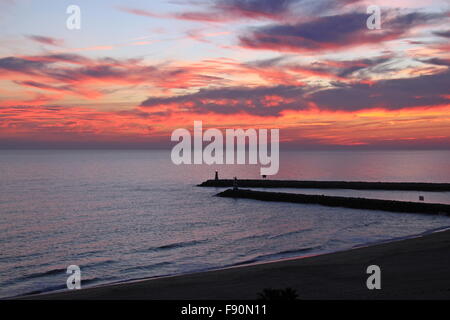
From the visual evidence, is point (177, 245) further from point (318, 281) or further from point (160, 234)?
point (318, 281)

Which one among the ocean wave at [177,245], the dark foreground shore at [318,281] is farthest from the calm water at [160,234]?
the dark foreground shore at [318,281]

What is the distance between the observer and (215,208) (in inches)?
2088

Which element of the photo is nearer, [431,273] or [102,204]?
[431,273]

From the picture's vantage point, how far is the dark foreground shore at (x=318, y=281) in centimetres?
1662

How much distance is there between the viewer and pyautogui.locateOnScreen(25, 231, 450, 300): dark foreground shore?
16.6 metres

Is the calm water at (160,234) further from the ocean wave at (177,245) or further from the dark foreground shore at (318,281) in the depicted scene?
the dark foreground shore at (318,281)

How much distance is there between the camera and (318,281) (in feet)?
61.5

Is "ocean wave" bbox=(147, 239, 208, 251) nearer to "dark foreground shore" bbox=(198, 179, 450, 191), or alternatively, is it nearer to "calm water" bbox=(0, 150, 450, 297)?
"calm water" bbox=(0, 150, 450, 297)

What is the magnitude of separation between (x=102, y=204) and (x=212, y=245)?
101ft

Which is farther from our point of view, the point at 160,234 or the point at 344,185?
the point at 344,185

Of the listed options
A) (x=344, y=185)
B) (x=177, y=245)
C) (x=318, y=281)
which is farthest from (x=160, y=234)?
(x=344, y=185)

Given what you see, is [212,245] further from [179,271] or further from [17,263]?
[17,263]
